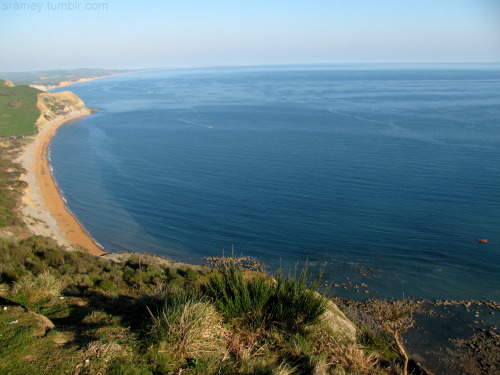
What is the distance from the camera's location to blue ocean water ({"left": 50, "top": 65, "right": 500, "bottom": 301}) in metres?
24.8

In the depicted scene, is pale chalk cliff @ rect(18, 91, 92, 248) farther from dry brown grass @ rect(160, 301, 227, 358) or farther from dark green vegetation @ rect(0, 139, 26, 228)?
dry brown grass @ rect(160, 301, 227, 358)

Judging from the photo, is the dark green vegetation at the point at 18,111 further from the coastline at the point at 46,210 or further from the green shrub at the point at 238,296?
the green shrub at the point at 238,296

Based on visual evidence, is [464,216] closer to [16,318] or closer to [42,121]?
[16,318]

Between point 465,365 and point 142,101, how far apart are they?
364 ft

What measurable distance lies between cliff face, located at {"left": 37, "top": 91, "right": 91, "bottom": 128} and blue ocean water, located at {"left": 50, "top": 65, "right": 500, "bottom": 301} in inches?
639

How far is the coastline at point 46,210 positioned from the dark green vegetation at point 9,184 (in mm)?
840

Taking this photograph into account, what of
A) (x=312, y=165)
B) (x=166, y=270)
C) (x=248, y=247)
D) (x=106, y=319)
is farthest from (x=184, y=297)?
Result: (x=312, y=165)

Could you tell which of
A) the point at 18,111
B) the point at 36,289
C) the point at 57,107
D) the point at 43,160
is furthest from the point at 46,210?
the point at 57,107

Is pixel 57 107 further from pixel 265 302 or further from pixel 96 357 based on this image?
pixel 96 357

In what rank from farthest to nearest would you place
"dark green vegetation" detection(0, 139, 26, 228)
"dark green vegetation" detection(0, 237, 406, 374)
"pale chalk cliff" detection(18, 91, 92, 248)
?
"pale chalk cliff" detection(18, 91, 92, 248), "dark green vegetation" detection(0, 139, 26, 228), "dark green vegetation" detection(0, 237, 406, 374)

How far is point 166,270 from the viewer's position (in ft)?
63.6

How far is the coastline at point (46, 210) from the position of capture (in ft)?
93.1

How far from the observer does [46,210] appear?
3441cm

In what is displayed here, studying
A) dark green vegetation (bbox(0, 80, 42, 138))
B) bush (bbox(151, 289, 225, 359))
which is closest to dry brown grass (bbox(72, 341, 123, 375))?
bush (bbox(151, 289, 225, 359))
